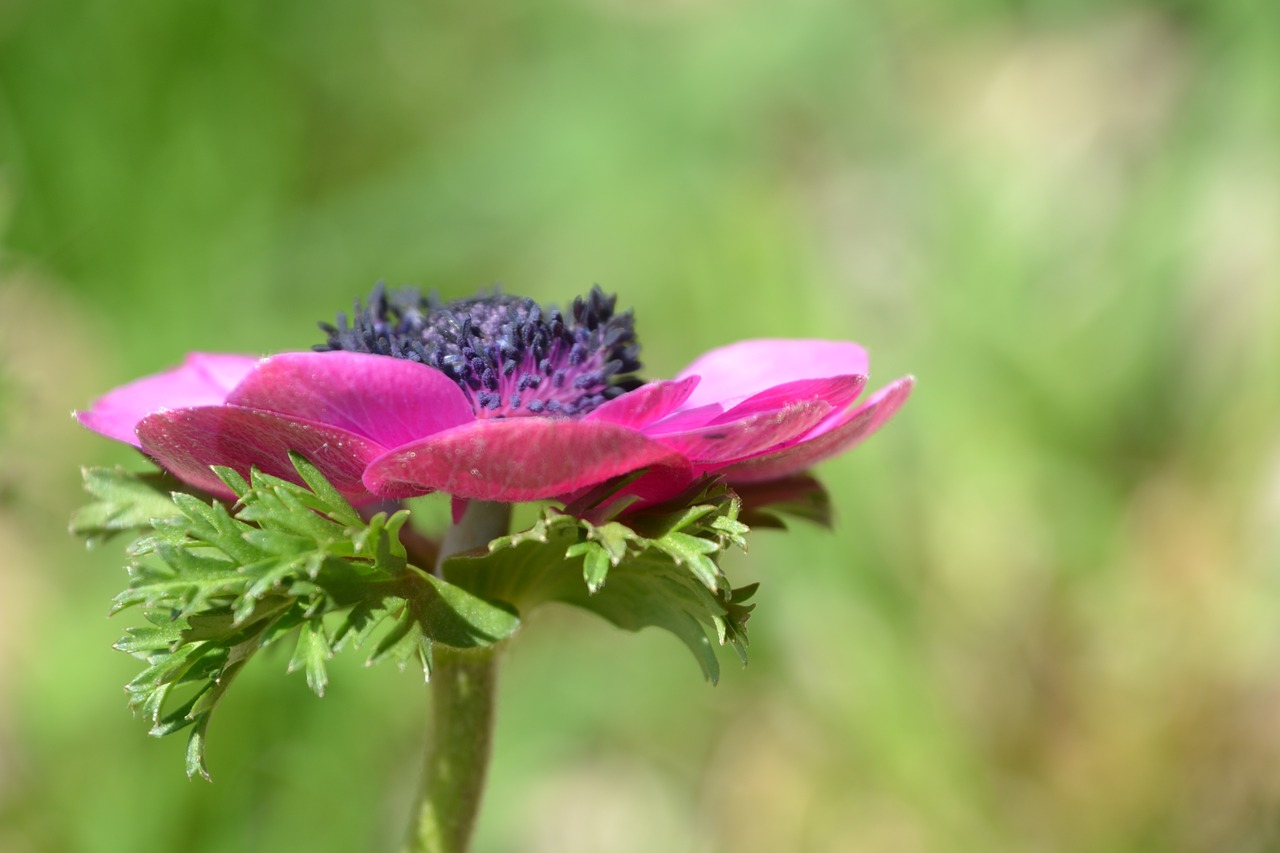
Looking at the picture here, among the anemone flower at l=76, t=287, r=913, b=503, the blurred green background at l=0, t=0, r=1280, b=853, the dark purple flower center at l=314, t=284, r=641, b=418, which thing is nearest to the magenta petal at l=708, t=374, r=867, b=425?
the anemone flower at l=76, t=287, r=913, b=503

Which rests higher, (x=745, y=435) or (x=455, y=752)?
(x=745, y=435)

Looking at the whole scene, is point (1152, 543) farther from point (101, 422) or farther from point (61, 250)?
point (61, 250)

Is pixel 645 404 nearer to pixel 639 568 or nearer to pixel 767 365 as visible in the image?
pixel 639 568

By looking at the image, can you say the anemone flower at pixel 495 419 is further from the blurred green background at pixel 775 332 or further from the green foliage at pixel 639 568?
the blurred green background at pixel 775 332

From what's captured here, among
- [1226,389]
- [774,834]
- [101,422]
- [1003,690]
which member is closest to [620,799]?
[774,834]

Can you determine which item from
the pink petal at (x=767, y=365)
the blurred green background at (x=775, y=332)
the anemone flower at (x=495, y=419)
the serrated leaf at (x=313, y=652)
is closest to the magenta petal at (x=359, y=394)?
the anemone flower at (x=495, y=419)

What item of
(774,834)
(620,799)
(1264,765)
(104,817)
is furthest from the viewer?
(620,799)

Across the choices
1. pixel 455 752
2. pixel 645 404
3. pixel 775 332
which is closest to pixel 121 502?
pixel 455 752
